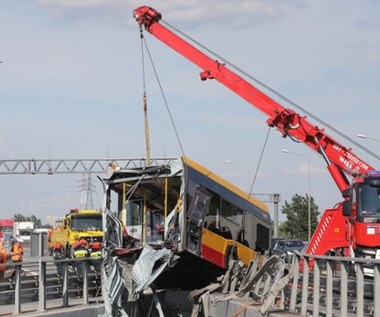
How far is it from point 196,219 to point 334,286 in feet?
16.2

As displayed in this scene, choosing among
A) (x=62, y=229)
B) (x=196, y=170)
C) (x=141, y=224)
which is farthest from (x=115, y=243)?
(x=62, y=229)

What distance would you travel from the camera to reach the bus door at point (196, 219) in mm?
16297

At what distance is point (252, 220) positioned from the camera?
19.6m

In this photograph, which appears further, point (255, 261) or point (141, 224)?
point (141, 224)

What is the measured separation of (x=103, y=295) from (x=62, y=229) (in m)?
24.4

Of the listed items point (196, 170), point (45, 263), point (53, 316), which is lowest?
point (53, 316)

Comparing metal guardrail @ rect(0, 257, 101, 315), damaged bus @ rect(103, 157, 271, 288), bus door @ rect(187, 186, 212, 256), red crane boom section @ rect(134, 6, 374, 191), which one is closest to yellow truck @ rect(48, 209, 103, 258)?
red crane boom section @ rect(134, 6, 374, 191)

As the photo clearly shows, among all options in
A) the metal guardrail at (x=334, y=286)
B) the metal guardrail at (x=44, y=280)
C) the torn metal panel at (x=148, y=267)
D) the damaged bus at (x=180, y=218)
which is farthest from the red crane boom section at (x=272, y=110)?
the metal guardrail at (x=334, y=286)

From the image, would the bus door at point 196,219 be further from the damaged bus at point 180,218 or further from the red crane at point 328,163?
the red crane at point 328,163

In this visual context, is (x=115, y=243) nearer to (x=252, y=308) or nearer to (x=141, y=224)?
(x=141, y=224)

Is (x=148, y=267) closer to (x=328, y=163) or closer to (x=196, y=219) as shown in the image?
(x=196, y=219)

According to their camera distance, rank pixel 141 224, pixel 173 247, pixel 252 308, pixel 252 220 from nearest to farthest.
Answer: pixel 252 308
pixel 173 247
pixel 141 224
pixel 252 220

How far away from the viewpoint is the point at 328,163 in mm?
23219

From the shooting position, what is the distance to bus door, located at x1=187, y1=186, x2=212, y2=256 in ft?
53.5
